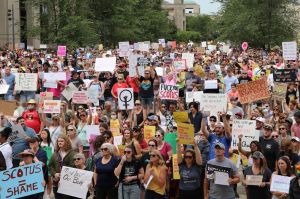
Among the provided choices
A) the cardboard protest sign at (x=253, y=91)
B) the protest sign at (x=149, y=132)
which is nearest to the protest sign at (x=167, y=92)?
the cardboard protest sign at (x=253, y=91)

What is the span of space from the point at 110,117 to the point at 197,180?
5385mm

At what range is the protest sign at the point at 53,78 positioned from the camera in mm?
19203

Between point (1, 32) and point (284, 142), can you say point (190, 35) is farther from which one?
point (284, 142)

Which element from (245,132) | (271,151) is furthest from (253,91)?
(271,151)

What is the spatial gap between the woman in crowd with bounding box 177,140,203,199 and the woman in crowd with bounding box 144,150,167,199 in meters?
0.27

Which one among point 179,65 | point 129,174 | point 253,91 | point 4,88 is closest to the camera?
point 129,174

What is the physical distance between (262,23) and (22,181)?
42750 mm

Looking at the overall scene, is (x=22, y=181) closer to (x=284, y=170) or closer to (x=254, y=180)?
(x=254, y=180)

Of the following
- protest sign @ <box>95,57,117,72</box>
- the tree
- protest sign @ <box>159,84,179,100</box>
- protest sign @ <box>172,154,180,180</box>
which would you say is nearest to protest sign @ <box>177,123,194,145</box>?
protest sign @ <box>172,154,180,180</box>

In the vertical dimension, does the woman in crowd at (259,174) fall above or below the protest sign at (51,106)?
below

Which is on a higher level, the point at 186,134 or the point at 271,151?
the point at 186,134

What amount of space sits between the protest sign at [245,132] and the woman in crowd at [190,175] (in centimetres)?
173

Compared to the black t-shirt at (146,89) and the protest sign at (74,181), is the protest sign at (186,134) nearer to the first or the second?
the protest sign at (74,181)

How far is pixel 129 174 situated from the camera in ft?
34.6
